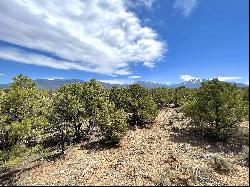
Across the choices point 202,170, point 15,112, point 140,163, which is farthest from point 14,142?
point 202,170

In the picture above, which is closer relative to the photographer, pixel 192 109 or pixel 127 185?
pixel 127 185

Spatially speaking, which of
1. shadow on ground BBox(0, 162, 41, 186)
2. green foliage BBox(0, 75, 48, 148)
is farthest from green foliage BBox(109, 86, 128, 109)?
green foliage BBox(0, 75, 48, 148)

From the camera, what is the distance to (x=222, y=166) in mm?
34188

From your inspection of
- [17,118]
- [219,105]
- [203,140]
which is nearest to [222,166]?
[203,140]

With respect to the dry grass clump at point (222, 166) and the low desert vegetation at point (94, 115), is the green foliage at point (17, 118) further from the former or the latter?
the dry grass clump at point (222, 166)

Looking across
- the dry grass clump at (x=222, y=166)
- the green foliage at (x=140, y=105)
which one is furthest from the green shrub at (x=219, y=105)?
the green foliage at (x=140, y=105)

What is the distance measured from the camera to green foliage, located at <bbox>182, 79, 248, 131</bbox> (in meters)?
46.6

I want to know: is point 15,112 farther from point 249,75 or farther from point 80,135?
point 249,75

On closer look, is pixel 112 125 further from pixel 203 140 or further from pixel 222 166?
pixel 222 166

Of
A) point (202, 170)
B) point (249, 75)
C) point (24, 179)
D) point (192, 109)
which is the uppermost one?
point (249, 75)

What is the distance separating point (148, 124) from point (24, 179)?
117 feet

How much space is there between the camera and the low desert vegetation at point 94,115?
38781mm

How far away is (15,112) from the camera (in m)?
40.2

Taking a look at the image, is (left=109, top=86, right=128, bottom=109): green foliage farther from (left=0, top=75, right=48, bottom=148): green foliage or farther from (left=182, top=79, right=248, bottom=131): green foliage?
(left=0, top=75, right=48, bottom=148): green foliage
